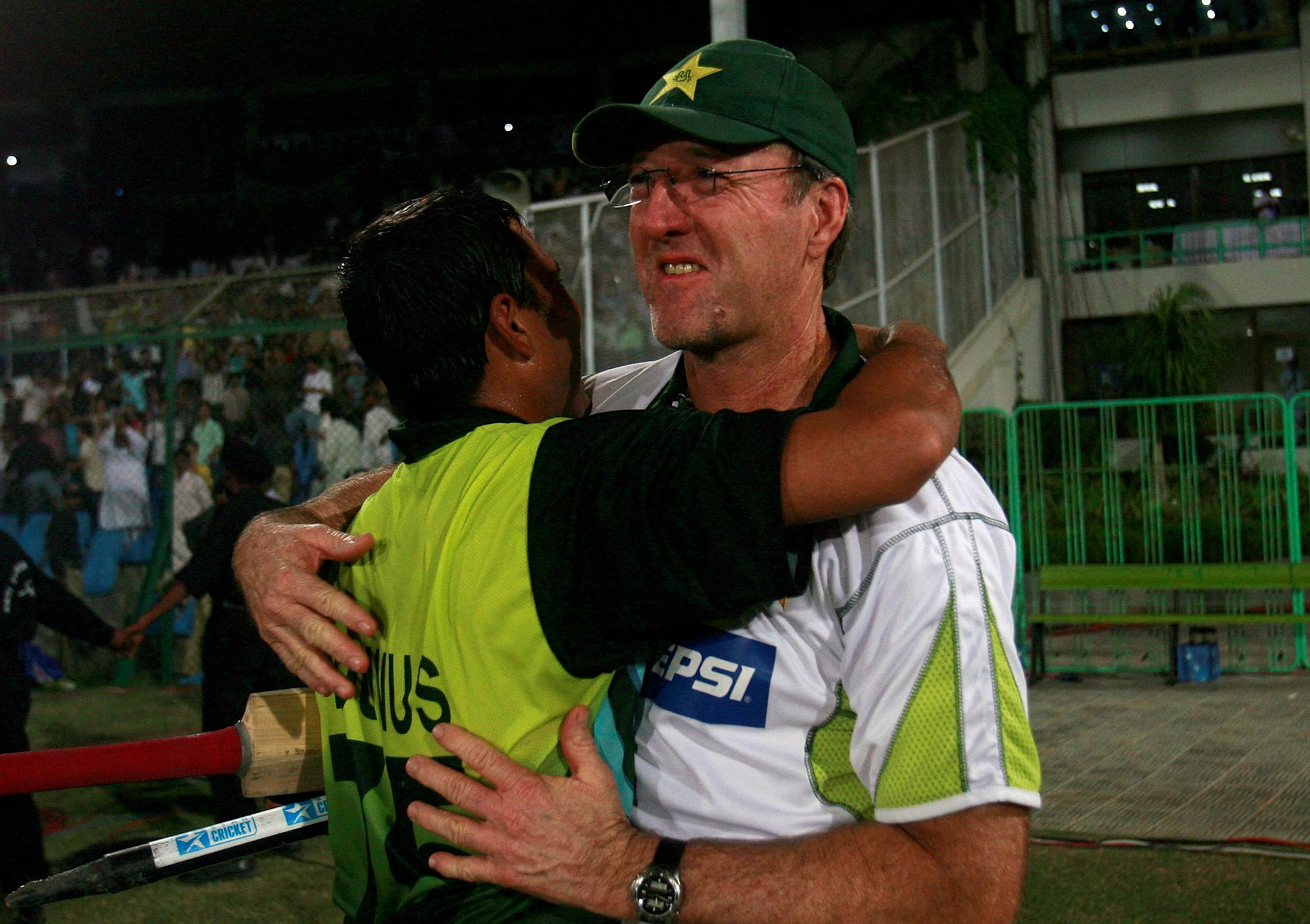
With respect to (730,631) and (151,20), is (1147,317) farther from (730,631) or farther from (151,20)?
(730,631)

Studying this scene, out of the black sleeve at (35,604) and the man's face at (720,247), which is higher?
the man's face at (720,247)

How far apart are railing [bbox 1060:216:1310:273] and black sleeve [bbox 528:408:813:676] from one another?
76.0ft

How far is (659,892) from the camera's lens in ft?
5.15

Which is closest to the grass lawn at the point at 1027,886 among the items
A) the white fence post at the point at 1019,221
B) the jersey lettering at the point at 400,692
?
the jersey lettering at the point at 400,692

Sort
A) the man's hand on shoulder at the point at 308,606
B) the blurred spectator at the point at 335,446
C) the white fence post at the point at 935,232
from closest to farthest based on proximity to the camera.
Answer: the man's hand on shoulder at the point at 308,606 → the blurred spectator at the point at 335,446 → the white fence post at the point at 935,232

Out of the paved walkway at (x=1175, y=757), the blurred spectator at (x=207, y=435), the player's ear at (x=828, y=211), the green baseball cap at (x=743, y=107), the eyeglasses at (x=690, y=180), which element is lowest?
the paved walkway at (x=1175, y=757)

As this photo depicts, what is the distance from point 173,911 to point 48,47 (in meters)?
20.6

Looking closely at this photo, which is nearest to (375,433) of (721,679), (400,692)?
(400,692)

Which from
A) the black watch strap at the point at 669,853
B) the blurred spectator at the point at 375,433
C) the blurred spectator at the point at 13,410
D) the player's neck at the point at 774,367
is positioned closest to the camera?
the black watch strap at the point at 669,853

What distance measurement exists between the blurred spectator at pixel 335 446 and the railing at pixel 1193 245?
1768 centimetres

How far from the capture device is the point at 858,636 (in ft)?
5.20

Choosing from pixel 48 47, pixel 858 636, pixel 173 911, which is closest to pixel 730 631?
pixel 858 636

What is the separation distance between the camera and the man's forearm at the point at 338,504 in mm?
2221

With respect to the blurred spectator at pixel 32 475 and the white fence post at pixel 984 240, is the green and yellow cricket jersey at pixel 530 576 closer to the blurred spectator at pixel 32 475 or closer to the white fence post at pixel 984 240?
the blurred spectator at pixel 32 475
